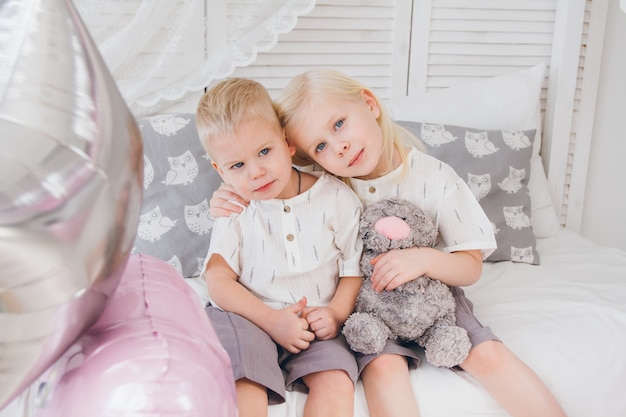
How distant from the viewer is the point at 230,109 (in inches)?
46.2

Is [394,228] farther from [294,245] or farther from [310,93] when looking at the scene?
[310,93]

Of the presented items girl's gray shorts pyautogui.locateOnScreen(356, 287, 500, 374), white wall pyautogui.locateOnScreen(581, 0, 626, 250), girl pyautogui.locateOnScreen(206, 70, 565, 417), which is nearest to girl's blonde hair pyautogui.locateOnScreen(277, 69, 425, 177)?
girl pyautogui.locateOnScreen(206, 70, 565, 417)

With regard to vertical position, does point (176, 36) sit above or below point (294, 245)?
above

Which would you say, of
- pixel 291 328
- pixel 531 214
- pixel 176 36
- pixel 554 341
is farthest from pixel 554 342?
pixel 176 36

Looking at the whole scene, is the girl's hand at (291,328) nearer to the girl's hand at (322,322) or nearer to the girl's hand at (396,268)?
the girl's hand at (322,322)

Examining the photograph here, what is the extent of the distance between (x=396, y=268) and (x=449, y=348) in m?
0.17

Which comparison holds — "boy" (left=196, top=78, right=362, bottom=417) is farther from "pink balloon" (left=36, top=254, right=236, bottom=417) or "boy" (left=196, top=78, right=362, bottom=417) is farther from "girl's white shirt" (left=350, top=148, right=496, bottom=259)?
"pink balloon" (left=36, top=254, right=236, bottom=417)

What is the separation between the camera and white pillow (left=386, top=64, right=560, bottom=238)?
1.80m

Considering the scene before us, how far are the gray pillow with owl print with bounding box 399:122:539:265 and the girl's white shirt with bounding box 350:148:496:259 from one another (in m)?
0.34

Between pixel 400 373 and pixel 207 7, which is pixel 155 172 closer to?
pixel 207 7

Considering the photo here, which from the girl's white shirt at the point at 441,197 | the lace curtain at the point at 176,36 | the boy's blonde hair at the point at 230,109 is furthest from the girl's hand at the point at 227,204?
the lace curtain at the point at 176,36

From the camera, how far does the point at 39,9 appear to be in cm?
65

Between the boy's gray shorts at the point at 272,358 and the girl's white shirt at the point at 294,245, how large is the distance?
4.2 inches

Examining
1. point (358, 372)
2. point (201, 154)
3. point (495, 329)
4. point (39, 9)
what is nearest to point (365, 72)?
point (201, 154)
